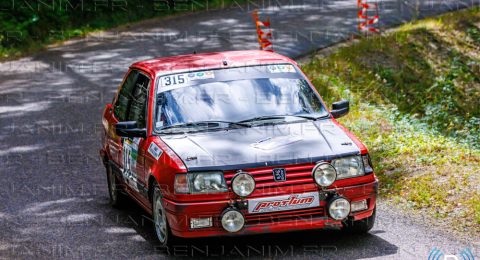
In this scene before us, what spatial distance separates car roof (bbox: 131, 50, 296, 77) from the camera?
372 inches

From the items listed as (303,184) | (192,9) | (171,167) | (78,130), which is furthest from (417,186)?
(192,9)

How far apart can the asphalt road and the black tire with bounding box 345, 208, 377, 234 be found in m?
0.09

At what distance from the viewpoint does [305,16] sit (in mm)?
24188

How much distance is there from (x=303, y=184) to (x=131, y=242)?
194cm

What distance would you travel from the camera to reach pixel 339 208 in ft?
26.0

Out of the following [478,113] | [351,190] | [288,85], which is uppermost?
[288,85]

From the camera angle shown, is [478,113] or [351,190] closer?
[351,190]

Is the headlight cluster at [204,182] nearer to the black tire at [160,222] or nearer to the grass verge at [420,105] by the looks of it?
the black tire at [160,222]

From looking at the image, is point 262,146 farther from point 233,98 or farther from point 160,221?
point 160,221

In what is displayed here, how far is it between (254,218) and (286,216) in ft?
0.90

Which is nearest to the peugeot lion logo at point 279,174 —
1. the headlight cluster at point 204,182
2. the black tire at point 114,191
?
the headlight cluster at point 204,182

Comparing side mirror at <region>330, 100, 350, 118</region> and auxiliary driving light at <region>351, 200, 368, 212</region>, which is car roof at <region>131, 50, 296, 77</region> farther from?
auxiliary driving light at <region>351, 200, 368, 212</region>

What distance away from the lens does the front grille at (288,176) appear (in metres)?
7.79

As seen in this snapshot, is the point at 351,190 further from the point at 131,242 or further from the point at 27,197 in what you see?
the point at 27,197
